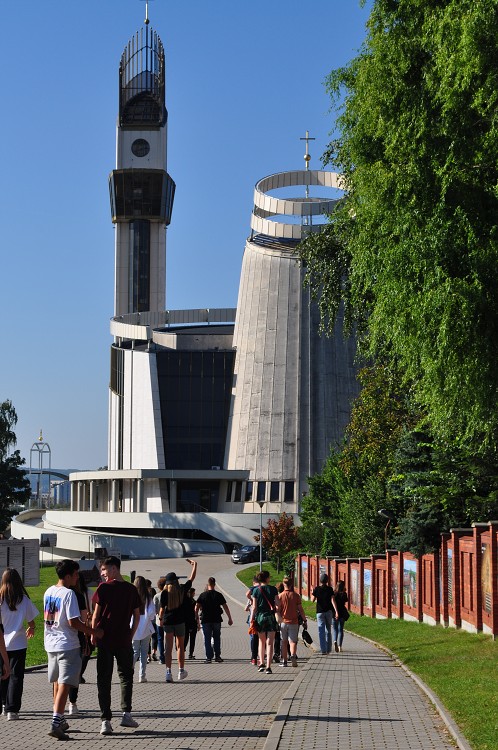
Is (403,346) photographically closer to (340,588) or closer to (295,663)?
(295,663)

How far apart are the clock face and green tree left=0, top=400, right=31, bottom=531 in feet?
128

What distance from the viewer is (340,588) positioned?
21172mm

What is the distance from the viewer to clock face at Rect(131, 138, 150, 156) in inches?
4577

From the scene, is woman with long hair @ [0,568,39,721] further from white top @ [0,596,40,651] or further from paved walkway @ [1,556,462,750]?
paved walkway @ [1,556,462,750]

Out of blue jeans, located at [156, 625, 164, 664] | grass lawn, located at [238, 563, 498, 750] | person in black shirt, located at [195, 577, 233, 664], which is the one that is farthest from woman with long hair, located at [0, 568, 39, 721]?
blue jeans, located at [156, 625, 164, 664]

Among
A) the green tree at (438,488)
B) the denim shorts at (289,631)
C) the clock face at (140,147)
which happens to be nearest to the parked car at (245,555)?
the green tree at (438,488)

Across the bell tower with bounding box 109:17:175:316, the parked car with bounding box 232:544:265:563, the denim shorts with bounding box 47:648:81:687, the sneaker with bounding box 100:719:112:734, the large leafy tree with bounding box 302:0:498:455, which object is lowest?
the parked car with bounding box 232:544:265:563

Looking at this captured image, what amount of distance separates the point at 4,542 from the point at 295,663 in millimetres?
11014

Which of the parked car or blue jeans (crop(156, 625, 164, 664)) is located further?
the parked car


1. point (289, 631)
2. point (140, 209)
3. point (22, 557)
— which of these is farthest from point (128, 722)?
point (140, 209)

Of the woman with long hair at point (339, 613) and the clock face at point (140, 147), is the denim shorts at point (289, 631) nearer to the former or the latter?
the woman with long hair at point (339, 613)

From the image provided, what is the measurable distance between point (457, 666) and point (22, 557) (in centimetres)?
1552

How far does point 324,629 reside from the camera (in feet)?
64.5

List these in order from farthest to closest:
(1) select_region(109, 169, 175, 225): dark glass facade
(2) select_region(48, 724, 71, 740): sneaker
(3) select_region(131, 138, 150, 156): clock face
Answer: (3) select_region(131, 138, 150, 156): clock face, (1) select_region(109, 169, 175, 225): dark glass facade, (2) select_region(48, 724, 71, 740): sneaker
